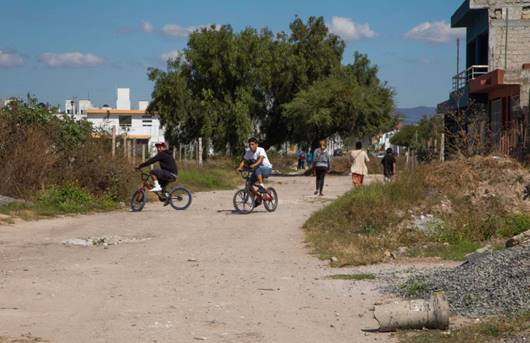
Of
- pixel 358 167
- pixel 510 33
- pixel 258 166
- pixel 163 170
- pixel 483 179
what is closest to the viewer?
pixel 483 179

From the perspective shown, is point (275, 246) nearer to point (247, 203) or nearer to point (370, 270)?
Result: point (370, 270)

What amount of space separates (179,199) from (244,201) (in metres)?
1.99

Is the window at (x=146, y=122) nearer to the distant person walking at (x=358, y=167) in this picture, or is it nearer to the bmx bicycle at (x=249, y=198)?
the distant person walking at (x=358, y=167)

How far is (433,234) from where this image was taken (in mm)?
14609

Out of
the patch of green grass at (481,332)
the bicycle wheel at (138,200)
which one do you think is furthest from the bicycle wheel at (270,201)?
the patch of green grass at (481,332)

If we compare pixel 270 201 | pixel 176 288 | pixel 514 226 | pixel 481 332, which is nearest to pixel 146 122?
pixel 270 201

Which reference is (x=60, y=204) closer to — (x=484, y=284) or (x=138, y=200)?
(x=138, y=200)

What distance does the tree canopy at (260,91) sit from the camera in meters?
51.7

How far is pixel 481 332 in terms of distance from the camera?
24.5 feet

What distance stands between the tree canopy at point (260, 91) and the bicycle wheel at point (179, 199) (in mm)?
28895

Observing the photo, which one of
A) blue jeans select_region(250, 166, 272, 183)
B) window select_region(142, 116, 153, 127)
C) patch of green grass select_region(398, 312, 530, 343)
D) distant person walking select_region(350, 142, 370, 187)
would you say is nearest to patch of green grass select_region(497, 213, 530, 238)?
patch of green grass select_region(398, 312, 530, 343)

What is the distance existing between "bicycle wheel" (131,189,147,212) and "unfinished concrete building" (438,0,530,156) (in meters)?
15.4

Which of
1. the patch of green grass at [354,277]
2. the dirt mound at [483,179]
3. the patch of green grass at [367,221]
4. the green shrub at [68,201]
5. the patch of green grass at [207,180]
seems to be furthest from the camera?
the patch of green grass at [207,180]

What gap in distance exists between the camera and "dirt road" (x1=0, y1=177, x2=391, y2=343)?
26.3ft
